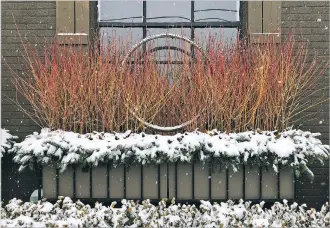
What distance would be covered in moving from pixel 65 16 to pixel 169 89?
1.53m

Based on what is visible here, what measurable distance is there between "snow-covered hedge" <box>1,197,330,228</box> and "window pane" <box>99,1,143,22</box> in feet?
8.89

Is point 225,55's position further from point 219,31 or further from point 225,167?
point 225,167

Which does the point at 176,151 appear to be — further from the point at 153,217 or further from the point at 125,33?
the point at 125,33

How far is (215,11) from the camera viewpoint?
19.9 feet

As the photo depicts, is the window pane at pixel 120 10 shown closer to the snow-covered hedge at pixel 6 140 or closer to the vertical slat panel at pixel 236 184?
the snow-covered hedge at pixel 6 140

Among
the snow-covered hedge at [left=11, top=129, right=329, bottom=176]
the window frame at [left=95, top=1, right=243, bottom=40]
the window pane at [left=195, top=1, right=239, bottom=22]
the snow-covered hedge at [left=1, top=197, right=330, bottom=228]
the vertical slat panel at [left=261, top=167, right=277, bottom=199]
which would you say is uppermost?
the window pane at [left=195, top=1, right=239, bottom=22]

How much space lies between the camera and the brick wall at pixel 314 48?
568cm

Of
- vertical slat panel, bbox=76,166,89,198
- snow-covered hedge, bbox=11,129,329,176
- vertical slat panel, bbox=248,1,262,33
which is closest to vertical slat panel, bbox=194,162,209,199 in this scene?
snow-covered hedge, bbox=11,129,329,176

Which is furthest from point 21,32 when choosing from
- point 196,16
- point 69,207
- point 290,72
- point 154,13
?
point 290,72

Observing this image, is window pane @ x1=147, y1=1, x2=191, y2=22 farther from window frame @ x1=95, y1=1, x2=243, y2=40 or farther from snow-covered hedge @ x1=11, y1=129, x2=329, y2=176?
snow-covered hedge @ x1=11, y1=129, x2=329, y2=176

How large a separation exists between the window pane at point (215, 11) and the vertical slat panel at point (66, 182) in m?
2.47

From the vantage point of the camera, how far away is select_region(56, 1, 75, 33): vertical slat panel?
5688 millimetres

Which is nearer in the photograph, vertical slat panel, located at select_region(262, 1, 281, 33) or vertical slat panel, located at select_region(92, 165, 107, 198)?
vertical slat panel, located at select_region(92, 165, 107, 198)

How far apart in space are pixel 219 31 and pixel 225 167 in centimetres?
201
